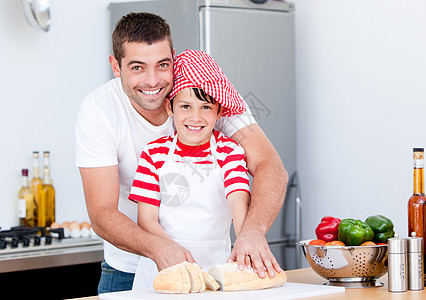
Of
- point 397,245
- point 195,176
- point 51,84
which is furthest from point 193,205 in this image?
point 51,84

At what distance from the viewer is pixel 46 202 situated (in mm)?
3227

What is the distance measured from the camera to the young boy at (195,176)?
6.15ft

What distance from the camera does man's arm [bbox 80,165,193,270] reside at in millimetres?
1711

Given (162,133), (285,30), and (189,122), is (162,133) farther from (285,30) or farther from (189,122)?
(285,30)

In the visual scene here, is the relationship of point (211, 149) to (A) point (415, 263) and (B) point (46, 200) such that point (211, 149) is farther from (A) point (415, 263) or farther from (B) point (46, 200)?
(B) point (46, 200)

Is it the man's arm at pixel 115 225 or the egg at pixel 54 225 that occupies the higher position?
the man's arm at pixel 115 225

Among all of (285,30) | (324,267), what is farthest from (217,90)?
(285,30)

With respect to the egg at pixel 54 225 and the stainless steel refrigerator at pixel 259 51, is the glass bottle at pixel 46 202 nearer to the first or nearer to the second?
the egg at pixel 54 225

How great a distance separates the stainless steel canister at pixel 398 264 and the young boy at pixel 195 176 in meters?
0.40

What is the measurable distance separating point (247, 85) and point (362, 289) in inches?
73.9

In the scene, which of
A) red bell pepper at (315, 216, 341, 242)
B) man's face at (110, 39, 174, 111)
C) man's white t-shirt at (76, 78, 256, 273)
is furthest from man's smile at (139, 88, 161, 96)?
red bell pepper at (315, 216, 341, 242)

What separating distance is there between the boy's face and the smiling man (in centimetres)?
7

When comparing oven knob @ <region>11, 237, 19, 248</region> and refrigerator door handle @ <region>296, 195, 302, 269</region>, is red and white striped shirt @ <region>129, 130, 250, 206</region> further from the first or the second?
refrigerator door handle @ <region>296, 195, 302, 269</region>

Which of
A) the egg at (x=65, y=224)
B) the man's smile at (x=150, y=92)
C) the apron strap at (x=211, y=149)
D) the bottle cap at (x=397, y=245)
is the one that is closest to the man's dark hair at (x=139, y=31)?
the man's smile at (x=150, y=92)
